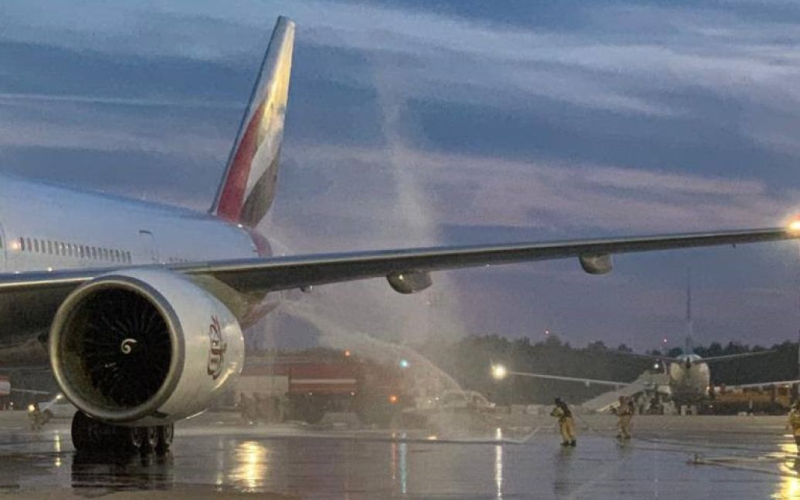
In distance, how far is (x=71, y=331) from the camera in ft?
58.3

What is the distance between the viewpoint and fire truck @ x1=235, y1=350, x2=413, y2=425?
38.3 m

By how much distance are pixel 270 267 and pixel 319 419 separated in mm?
23004

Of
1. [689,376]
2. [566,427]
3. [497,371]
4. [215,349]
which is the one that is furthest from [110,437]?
[689,376]

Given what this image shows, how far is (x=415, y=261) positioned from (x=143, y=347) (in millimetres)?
3909

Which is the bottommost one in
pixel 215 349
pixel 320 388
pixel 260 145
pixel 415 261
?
pixel 215 349

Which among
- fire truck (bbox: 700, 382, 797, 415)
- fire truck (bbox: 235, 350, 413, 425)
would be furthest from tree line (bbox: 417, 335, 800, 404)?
fire truck (bbox: 235, 350, 413, 425)

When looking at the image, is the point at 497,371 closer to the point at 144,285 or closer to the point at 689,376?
the point at 689,376

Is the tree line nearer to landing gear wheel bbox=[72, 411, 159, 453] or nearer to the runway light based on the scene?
the runway light

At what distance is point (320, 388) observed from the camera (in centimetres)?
3934

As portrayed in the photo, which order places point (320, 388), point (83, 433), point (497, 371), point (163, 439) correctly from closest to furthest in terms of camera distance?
point (163, 439) < point (83, 433) < point (320, 388) < point (497, 371)

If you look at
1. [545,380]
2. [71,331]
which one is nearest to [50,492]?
[71,331]

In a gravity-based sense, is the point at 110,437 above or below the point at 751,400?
below

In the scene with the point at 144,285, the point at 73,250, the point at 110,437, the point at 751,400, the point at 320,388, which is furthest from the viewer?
the point at 751,400

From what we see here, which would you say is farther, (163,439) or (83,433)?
(83,433)
